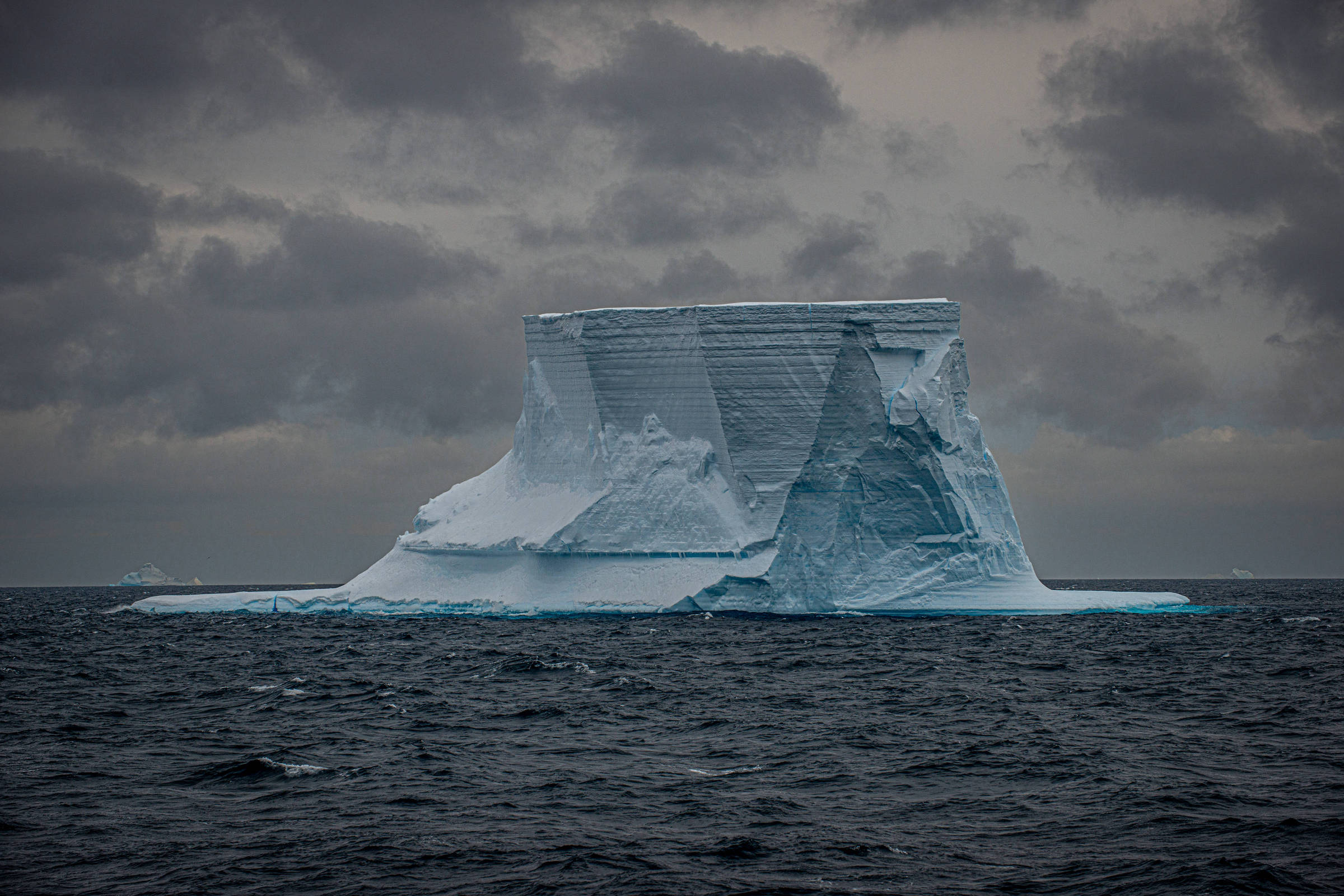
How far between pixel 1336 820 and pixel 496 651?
13.0 metres

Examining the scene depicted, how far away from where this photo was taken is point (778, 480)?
2344 cm

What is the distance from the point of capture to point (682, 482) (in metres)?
24.2

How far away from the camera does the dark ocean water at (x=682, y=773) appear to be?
674cm

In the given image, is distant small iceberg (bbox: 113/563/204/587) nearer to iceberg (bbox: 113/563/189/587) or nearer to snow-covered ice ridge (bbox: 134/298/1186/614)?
iceberg (bbox: 113/563/189/587)

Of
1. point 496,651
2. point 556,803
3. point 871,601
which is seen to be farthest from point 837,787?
point 871,601

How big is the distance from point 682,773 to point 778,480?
14.4 metres

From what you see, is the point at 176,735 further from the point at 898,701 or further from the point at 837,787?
the point at 898,701

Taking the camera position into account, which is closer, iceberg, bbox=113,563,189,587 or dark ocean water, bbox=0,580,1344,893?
dark ocean water, bbox=0,580,1344,893

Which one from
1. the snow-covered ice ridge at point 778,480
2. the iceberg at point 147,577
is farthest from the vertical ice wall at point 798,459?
the iceberg at point 147,577

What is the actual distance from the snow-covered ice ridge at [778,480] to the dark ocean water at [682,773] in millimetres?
5476

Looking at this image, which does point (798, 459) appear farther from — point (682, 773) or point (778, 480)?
point (682, 773)

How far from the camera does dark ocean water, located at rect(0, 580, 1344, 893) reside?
22.1ft

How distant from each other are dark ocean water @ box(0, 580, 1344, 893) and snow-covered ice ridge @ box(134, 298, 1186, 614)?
5476 mm

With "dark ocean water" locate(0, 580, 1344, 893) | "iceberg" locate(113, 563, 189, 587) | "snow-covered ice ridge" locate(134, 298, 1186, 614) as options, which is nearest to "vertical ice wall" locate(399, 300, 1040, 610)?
"snow-covered ice ridge" locate(134, 298, 1186, 614)
